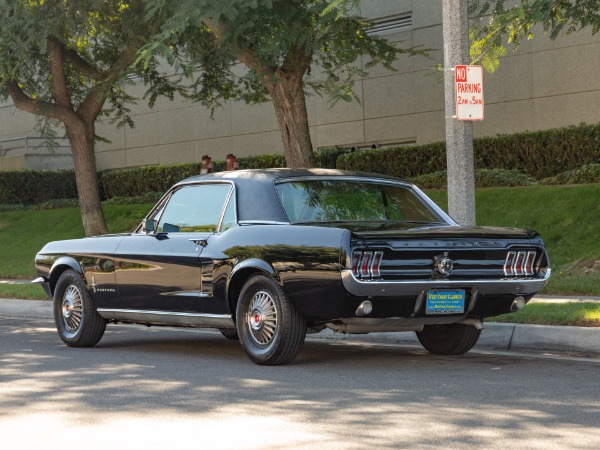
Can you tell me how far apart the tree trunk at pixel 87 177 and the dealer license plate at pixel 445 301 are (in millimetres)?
15452

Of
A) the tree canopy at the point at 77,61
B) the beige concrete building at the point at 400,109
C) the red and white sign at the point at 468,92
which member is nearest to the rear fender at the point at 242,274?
the red and white sign at the point at 468,92

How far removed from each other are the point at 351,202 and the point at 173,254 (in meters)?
1.64

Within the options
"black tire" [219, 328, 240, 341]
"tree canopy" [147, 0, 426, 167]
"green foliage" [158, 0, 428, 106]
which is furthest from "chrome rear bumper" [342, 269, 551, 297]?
"tree canopy" [147, 0, 426, 167]

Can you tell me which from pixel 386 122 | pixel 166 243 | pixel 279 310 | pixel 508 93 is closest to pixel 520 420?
pixel 279 310

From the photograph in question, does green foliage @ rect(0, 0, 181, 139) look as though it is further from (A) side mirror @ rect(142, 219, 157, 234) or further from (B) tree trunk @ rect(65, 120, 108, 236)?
(A) side mirror @ rect(142, 219, 157, 234)

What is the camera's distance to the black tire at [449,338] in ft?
33.8

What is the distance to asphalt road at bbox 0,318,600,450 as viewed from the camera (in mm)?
6488

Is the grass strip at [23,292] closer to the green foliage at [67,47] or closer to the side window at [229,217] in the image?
the green foliage at [67,47]

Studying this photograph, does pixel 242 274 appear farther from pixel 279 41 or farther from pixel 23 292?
pixel 23 292

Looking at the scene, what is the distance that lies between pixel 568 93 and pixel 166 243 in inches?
598

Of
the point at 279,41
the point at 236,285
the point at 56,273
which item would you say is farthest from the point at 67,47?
the point at 236,285

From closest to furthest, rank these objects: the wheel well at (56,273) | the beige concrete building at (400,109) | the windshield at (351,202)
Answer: the windshield at (351,202) < the wheel well at (56,273) < the beige concrete building at (400,109)

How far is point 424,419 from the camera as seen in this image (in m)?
6.99

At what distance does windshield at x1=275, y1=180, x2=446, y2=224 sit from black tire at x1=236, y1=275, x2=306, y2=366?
2.08ft
